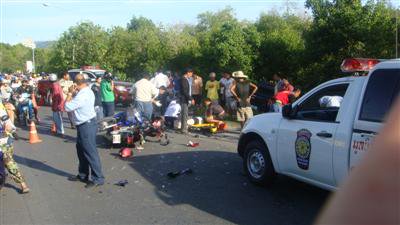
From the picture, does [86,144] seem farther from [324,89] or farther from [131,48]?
[131,48]

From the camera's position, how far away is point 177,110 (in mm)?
14297

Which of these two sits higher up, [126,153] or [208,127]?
[208,127]

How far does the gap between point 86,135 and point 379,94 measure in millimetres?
4577

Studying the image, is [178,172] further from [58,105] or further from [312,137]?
[58,105]

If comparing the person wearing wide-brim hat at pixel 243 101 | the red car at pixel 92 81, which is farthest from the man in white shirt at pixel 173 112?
the red car at pixel 92 81

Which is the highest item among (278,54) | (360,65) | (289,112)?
(278,54)

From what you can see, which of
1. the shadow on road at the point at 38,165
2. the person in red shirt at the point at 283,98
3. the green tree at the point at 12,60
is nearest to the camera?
the shadow on road at the point at 38,165

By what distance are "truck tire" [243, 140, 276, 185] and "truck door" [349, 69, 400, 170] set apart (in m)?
1.98

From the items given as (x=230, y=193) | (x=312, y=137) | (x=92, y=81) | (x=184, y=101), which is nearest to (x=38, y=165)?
(x=230, y=193)

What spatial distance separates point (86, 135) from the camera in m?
7.80

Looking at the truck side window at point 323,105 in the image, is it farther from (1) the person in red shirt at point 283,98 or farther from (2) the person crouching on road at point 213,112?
(2) the person crouching on road at point 213,112

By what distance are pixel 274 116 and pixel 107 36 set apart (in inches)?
1503

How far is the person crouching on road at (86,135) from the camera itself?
25.3 feet

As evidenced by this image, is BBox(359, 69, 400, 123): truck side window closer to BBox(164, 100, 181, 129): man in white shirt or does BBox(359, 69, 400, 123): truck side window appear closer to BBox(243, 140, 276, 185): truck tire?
BBox(243, 140, 276, 185): truck tire
